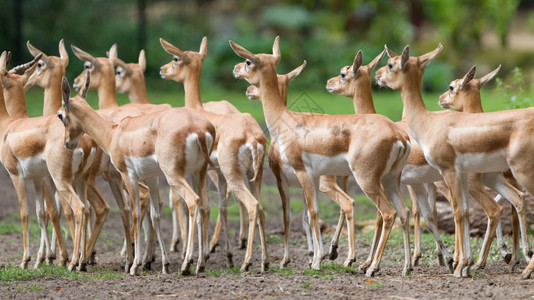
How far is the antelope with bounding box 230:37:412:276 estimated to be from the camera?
8320 millimetres

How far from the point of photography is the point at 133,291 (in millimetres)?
7781

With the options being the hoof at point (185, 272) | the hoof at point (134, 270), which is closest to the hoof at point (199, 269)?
the hoof at point (185, 272)

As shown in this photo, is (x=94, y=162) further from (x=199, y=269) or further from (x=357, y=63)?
(x=357, y=63)

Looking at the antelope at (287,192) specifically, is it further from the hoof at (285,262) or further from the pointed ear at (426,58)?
Result: the pointed ear at (426,58)

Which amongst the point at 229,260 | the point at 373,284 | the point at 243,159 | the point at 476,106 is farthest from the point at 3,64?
the point at 476,106

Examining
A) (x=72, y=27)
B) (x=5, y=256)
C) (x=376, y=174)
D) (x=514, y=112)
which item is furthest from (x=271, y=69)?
(x=72, y=27)

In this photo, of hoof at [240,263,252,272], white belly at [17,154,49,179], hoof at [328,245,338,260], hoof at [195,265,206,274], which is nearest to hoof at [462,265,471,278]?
hoof at [328,245,338,260]

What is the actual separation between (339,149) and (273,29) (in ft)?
73.1

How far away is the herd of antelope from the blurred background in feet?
46.1

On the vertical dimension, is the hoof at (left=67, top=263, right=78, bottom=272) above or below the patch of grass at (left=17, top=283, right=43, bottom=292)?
above

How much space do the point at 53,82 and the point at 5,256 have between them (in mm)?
2319

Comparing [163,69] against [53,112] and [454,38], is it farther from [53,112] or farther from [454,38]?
[454,38]

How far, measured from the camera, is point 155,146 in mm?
8641

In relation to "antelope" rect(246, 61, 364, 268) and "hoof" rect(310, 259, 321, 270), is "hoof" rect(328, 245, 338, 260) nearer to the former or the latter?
"antelope" rect(246, 61, 364, 268)
